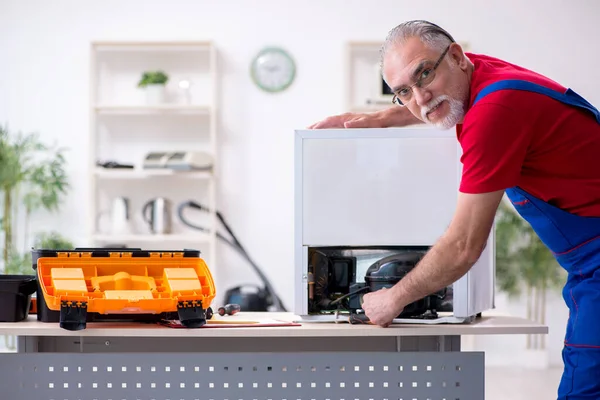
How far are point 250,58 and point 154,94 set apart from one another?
0.75 metres

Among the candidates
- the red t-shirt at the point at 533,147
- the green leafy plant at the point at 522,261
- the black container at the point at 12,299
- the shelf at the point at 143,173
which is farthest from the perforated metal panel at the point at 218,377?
the green leafy plant at the point at 522,261

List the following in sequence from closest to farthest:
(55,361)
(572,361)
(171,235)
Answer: (572,361) → (55,361) → (171,235)

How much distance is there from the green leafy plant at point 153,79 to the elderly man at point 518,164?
3.51m

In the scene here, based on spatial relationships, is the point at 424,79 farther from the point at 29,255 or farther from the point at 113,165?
the point at 29,255

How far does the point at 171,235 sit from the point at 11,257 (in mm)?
1112

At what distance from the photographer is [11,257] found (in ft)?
16.7

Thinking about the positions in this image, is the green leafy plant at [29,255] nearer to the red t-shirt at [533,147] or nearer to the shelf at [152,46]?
the shelf at [152,46]

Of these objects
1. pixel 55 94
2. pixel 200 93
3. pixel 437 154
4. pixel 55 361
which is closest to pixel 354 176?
pixel 437 154

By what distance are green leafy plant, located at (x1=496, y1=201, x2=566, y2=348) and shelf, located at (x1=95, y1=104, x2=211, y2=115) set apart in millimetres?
2219

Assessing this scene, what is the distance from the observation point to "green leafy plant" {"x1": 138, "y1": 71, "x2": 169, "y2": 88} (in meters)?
5.14

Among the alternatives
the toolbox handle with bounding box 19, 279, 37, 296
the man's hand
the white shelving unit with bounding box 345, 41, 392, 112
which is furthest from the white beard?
the white shelving unit with bounding box 345, 41, 392, 112

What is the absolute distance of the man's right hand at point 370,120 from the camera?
2.15 m

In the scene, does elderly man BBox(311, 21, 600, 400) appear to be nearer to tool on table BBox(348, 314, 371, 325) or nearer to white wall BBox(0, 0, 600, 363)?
tool on table BBox(348, 314, 371, 325)

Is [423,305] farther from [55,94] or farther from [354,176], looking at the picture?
[55,94]
